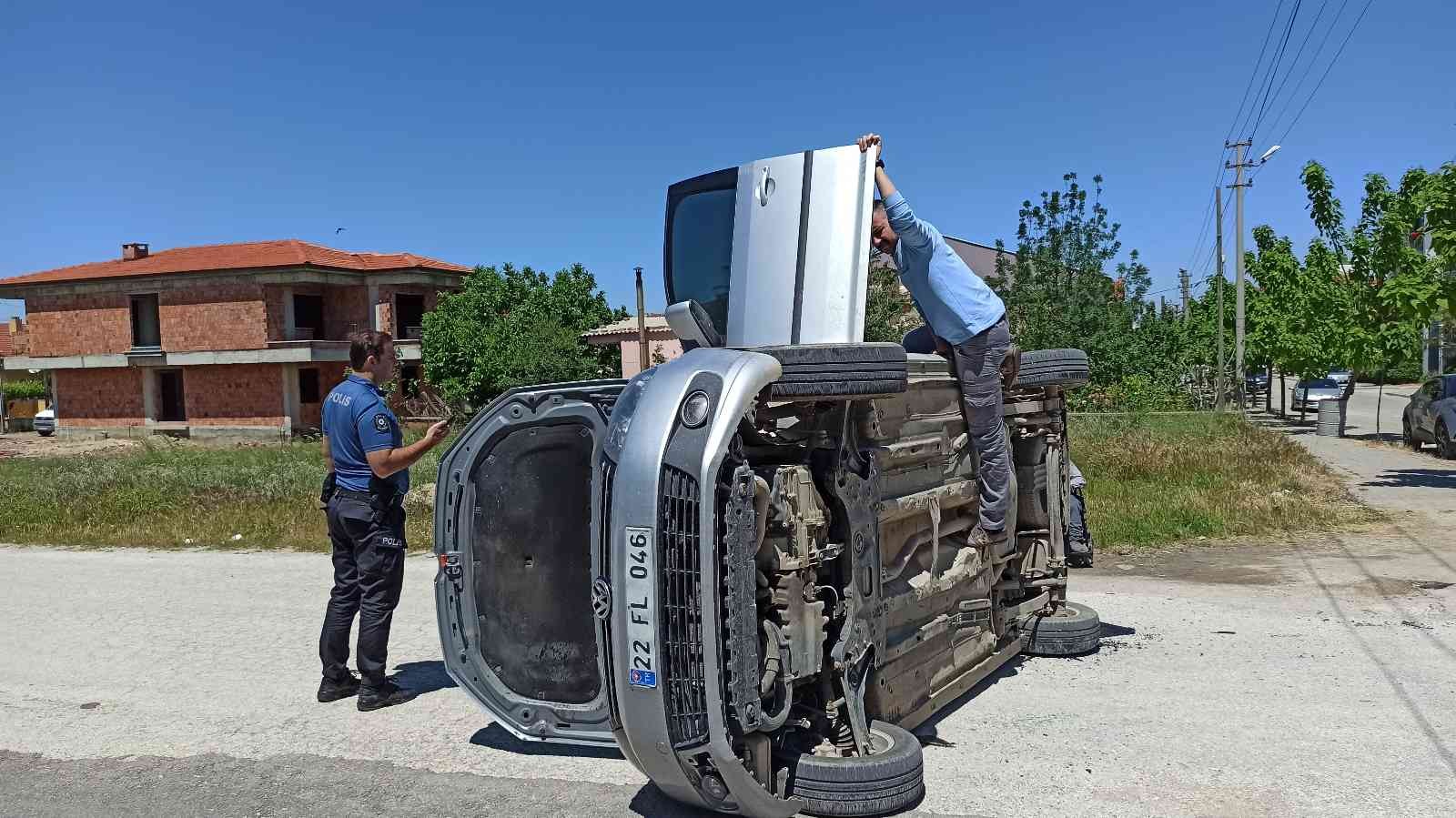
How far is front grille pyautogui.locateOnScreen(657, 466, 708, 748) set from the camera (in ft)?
11.2

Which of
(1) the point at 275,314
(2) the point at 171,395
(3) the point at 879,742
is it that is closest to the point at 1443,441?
(3) the point at 879,742

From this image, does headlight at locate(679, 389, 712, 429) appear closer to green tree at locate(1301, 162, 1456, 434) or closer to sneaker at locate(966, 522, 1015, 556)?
sneaker at locate(966, 522, 1015, 556)

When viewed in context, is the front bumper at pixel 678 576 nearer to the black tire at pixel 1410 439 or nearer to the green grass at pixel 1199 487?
the green grass at pixel 1199 487

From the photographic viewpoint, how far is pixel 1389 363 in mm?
19094

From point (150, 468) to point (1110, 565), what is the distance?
60.4 feet

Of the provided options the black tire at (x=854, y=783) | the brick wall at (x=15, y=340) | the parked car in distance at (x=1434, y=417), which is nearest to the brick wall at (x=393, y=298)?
the brick wall at (x=15, y=340)

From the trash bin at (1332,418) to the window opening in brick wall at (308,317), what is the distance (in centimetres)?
3486

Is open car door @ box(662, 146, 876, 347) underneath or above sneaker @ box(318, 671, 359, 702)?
above

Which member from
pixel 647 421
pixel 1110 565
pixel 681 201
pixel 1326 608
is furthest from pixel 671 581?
pixel 1110 565

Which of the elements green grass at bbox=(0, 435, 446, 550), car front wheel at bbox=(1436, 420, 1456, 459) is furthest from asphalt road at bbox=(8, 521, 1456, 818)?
car front wheel at bbox=(1436, 420, 1456, 459)

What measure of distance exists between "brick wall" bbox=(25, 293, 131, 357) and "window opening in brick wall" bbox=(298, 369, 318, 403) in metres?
7.25

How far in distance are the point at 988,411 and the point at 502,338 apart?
34782 millimetres

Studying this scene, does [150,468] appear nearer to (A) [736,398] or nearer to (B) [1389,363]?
(A) [736,398]

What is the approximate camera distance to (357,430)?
5.46m
